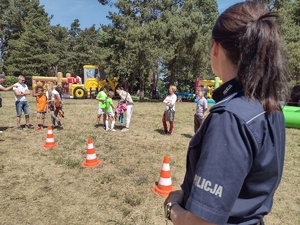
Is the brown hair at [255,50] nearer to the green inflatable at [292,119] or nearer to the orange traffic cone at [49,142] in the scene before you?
the orange traffic cone at [49,142]

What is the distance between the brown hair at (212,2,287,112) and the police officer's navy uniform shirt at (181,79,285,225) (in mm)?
51

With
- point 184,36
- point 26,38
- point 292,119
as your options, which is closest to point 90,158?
point 292,119

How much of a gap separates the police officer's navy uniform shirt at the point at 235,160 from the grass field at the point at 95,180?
2.90 metres

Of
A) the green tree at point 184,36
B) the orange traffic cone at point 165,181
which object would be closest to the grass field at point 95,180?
the orange traffic cone at point 165,181

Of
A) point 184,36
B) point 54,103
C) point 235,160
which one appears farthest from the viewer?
point 184,36

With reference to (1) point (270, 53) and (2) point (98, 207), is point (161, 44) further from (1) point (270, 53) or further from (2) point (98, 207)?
(1) point (270, 53)

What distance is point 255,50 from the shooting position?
3.24 ft

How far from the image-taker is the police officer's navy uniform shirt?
88 centimetres

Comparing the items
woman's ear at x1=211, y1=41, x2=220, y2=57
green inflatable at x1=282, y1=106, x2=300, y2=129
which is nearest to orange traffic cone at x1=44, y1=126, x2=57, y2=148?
woman's ear at x1=211, y1=41, x2=220, y2=57

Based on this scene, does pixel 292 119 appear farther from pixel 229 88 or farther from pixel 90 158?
pixel 229 88

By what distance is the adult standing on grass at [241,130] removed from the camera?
89cm

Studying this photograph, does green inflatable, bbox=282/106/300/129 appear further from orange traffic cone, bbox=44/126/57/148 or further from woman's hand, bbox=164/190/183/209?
woman's hand, bbox=164/190/183/209

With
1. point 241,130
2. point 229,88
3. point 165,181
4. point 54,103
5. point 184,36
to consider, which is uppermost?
point 184,36

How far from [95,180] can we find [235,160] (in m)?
4.48
